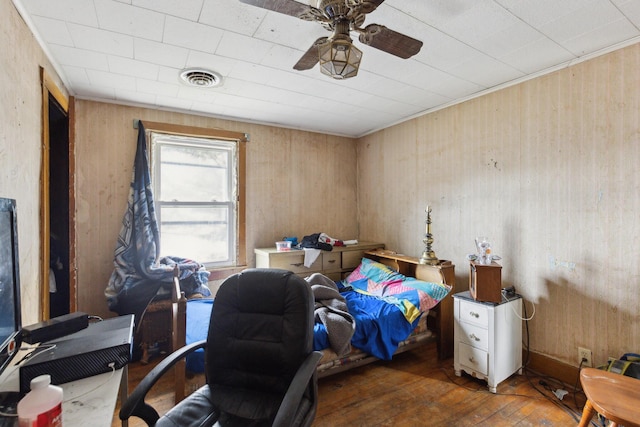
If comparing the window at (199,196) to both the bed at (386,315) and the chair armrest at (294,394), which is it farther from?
the chair armrest at (294,394)

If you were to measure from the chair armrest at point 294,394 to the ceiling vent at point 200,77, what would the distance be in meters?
2.12

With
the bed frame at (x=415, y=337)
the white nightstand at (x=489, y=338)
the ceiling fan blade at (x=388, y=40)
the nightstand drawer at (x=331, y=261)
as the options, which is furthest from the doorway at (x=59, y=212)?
the white nightstand at (x=489, y=338)

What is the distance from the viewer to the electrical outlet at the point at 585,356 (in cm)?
215

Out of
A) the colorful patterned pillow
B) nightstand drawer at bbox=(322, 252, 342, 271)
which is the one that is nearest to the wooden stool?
the colorful patterned pillow

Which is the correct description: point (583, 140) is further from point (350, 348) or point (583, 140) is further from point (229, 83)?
point (229, 83)

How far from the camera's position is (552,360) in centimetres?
234

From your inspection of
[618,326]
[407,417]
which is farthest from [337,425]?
[618,326]

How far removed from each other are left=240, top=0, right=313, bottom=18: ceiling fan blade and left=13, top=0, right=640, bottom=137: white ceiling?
0.45 meters

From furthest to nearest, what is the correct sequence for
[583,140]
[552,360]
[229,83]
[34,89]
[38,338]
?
[229,83], [552,360], [583,140], [34,89], [38,338]

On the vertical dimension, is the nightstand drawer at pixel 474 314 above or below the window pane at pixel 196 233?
below

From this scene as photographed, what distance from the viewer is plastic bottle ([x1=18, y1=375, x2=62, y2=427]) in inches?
30.4

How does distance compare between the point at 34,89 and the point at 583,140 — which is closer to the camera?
the point at 34,89

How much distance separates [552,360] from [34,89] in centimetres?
397

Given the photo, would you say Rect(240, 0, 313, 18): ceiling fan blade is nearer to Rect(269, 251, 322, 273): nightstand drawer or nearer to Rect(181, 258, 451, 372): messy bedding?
Rect(181, 258, 451, 372): messy bedding
